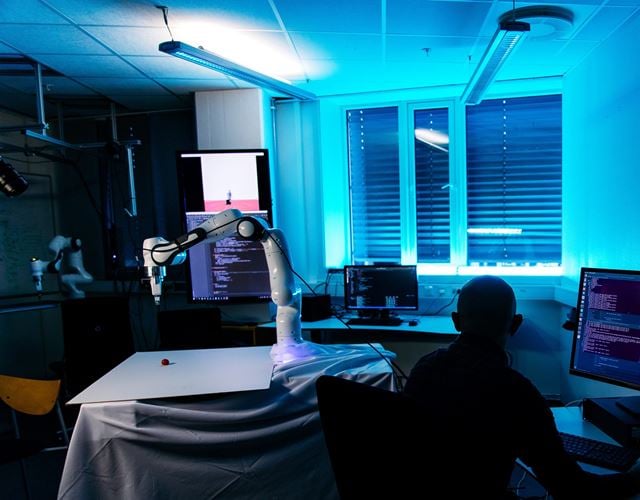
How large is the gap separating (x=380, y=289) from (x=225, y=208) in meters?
1.42

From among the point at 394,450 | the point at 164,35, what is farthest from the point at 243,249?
the point at 394,450

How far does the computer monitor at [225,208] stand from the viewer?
322 cm

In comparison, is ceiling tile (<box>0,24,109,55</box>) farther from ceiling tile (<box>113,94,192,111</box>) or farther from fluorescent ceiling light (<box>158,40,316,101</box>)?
ceiling tile (<box>113,94,192,111</box>)

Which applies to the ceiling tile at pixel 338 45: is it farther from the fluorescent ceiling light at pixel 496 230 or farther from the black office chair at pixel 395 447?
the black office chair at pixel 395 447

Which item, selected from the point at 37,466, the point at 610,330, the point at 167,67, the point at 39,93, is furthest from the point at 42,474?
the point at 610,330

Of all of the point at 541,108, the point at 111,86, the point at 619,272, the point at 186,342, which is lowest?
the point at 186,342

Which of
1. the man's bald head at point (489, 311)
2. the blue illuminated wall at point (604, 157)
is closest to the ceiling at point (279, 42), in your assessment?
the blue illuminated wall at point (604, 157)

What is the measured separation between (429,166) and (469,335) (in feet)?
9.65

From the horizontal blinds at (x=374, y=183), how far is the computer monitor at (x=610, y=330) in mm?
2477

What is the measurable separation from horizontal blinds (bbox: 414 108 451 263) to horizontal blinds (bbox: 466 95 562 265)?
211mm

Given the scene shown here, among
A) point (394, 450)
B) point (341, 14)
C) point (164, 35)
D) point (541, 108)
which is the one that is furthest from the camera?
point (541, 108)

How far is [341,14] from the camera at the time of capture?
2.24 meters

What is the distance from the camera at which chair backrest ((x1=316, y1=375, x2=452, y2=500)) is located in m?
0.86

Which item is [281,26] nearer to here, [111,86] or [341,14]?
[341,14]
